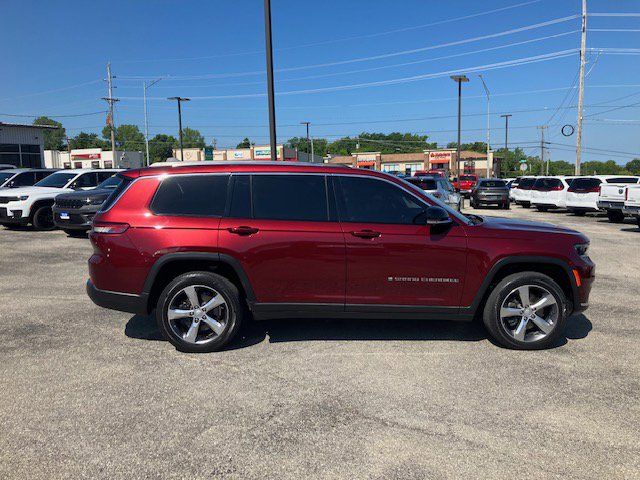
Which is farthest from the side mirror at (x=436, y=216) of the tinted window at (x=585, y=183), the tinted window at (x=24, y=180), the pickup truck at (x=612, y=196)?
the tinted window at (x=585, y=183)

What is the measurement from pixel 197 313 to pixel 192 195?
115 centimetres

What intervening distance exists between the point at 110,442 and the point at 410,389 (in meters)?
2.23

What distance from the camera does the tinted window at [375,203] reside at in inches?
183

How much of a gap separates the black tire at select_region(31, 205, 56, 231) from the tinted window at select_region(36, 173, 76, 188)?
739mm

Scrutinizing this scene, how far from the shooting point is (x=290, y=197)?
4703 mm

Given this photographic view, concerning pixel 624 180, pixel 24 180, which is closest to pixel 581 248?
pixel 24 180

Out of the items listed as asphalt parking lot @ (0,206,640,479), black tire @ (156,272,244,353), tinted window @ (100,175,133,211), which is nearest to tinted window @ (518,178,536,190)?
asphalt parking lot @ (0,206,640,479)

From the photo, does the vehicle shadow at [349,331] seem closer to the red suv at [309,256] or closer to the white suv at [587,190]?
the red suv at [309,256]

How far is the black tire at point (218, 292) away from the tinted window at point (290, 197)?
2.46 ft

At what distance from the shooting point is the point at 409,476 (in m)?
2.80

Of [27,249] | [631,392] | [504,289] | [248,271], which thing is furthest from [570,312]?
[27,249]

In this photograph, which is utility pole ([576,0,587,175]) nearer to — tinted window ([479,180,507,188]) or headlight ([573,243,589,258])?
tinted window ([479,180,507,188])

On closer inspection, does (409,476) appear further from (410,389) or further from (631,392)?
(631,392)

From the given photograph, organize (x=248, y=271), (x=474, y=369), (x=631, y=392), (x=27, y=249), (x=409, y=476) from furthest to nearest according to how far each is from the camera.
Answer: (x=27, y=249) → (x=248, y=271) → (x=474, y=369) → (x=631, y=392) → (x=409, y=476)
